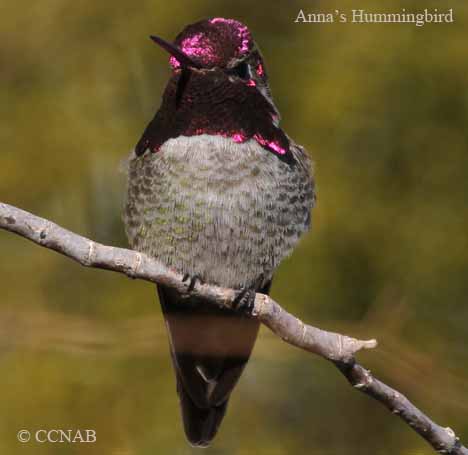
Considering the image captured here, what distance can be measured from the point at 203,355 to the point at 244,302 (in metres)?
0.73

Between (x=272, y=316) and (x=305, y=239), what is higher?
(x=272, y=316)

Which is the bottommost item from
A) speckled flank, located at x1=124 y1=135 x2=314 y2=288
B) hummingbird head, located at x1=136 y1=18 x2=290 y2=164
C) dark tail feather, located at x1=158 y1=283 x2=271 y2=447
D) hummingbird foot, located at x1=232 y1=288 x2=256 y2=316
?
dark tail feather, located at x1=158 y1=283 x2=271 y2=447

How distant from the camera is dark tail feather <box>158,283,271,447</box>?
12.8 feet

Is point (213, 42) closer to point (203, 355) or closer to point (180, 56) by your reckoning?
point (180, 56)

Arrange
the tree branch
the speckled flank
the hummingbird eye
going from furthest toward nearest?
the hummingbird eye → the speckled flank → the tree branch

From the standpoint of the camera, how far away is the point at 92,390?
4078 mm

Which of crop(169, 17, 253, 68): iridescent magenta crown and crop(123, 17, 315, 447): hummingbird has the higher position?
crop(169, 17, 253, 68): iridescent magenta crown

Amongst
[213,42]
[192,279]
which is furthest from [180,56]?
[192,279]

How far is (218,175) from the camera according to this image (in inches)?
136

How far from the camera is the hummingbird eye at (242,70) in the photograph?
3584mm

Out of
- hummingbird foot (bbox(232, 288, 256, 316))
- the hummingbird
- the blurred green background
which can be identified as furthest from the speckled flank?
the blurred green background

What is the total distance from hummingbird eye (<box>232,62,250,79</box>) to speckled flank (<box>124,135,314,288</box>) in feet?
0.79

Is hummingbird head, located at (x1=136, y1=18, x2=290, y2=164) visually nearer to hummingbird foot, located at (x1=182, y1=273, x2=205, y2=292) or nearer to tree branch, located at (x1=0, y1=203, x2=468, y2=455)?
hummingbird foot, located at (x1=182, y1=273, x2=205, y2=292)

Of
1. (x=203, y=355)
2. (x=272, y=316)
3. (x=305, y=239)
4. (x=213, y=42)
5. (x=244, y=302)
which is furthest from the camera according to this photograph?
(x=305, y=239)
